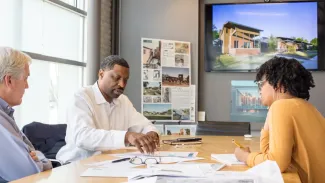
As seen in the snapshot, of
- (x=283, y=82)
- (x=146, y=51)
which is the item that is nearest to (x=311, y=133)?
(x=283, y=82)

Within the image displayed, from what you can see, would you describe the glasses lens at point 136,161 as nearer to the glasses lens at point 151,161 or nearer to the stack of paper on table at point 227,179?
the glasses lens at point 151,161

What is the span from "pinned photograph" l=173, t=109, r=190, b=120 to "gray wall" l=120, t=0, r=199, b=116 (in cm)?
39

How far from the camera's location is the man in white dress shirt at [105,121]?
205 centimetres

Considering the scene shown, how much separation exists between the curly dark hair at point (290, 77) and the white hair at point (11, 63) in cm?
120

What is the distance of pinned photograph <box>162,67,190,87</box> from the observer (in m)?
4.51

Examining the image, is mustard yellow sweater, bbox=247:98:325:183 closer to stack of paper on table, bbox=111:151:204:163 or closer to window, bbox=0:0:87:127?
stack of paper on table, bbox=111:151:204:163

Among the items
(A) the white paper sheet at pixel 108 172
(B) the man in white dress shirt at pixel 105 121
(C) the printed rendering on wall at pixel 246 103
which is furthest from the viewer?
(C) the printed rendering on wall at pixel 246 103

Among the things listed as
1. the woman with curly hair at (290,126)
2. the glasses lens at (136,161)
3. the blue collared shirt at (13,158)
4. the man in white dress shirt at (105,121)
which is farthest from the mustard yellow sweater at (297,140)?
the blue collared shirt at (13,158)

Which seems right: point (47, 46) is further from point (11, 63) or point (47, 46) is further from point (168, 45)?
point (11, 63)

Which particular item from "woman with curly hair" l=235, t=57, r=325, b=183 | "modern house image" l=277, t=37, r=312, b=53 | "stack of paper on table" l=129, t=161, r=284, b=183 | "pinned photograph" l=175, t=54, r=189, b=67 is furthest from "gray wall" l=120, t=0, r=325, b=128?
"stack of paper on table" l=129, t=161, r=284, b=183

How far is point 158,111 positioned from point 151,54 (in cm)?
72

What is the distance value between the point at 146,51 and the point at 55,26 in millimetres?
1241

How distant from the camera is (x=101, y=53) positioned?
14.5 feet

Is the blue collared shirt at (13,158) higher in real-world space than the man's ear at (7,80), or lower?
lower
